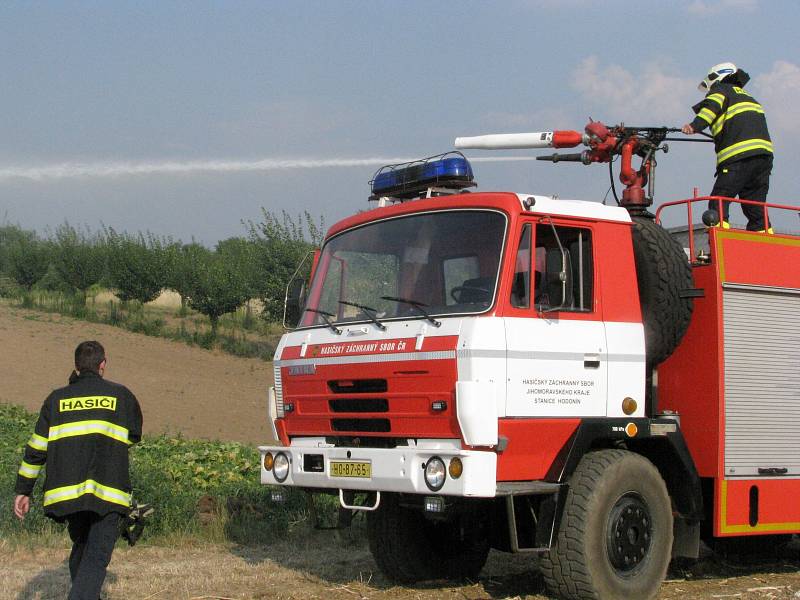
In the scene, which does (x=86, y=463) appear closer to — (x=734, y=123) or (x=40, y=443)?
(x=40, y=443)

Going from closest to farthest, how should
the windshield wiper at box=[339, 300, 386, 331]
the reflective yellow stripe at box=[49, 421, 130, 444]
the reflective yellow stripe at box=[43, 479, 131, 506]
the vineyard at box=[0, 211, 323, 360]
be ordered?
the reflective yellow stripe at box=[43, 479, 131, 506] → the reflective yellow stripe at box=[49, 421, 130, 444] → the windshield wiper at box=[339, 300, 386, 331] → the vineyard at box=[0, 211, 323, 360]

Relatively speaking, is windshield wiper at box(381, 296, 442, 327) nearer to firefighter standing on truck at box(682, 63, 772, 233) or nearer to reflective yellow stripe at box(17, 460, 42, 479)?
reflective yellow stripe at box(17, 460, 42, 479)

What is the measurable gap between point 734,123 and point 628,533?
4.23m

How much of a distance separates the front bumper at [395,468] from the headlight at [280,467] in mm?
32

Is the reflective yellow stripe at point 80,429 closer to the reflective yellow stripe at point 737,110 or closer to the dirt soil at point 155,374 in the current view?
the reflective yellow stripe at point 737,110

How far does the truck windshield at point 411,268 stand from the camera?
24.7ft

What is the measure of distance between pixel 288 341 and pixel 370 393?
3.80 feet

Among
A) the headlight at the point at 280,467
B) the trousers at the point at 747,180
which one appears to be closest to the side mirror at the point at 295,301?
the headlight at the point at 280,467

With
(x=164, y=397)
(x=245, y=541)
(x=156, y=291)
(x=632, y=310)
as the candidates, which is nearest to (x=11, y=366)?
(x=164, y=397)

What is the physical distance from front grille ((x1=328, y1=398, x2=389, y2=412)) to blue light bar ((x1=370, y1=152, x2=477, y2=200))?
1960 mm

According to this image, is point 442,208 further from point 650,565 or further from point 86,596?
point 86,596

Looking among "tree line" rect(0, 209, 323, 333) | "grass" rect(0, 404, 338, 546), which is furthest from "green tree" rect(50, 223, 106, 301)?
"grass" rect(0, 404, 338, 546)

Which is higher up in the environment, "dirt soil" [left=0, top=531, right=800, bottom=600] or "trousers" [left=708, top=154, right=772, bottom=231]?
"trousers" [left=708, top=154, right=772, bottom=231]

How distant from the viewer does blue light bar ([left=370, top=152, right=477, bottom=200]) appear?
861 cm
